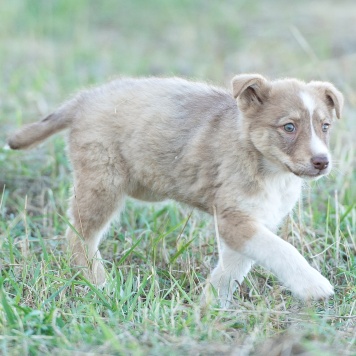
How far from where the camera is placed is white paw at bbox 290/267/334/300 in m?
4.64

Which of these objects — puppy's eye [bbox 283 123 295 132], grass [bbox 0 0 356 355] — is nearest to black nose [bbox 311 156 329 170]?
puppy's eye [bbox 283 123 295 132]

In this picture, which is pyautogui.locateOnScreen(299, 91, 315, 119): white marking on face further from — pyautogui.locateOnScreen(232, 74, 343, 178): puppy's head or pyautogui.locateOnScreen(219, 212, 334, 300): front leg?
pyautogui.locateOnScreen(219, 212, 334, 300): front leg

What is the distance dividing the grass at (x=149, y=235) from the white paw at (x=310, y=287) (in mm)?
98

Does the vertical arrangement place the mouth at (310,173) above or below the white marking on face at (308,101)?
below

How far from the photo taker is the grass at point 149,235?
4262 mm

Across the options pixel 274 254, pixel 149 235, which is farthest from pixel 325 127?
pixel 149 235

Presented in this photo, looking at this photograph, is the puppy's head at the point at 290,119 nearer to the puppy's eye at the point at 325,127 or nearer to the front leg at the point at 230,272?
the puppy's eye at the point at 325,127

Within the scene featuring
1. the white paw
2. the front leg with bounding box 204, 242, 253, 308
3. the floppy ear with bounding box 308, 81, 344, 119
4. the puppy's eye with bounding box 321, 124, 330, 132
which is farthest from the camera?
the front leg with bounding box 204, 242, 253, 308

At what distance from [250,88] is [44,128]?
168 cm

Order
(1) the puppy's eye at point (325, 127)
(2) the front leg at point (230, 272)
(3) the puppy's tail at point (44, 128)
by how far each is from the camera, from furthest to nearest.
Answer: (3) the puppy's tail at point (44, 128), (2) the front leg at point (230, 272), (1) the puppy's eye at point (325, 127)

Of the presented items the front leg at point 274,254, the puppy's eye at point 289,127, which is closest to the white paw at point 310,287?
the front leg at point 274,254

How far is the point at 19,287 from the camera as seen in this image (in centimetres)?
498

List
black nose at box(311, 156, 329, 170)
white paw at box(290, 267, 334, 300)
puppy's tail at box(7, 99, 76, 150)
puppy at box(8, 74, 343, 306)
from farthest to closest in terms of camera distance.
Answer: puppy's tail at box(7, 99, 76, 150) < puppy at box(8, 74, 343, 306) < black nose at box(311, 156, 329, 170) < white paw at box(290, 267, 334, 300)

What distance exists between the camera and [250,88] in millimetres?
5242
